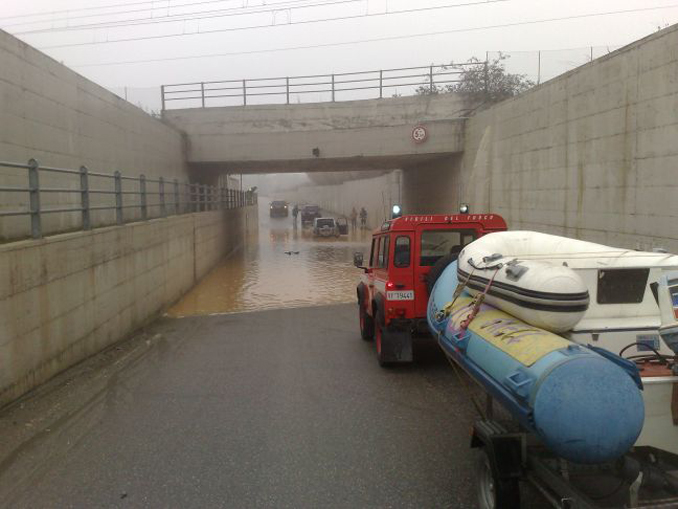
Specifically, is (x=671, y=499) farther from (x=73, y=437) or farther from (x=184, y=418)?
(x=73, y=437)

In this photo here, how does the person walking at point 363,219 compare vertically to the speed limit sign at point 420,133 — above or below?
below

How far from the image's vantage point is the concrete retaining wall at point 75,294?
641 centimetres

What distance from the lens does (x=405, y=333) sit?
777 centimetres

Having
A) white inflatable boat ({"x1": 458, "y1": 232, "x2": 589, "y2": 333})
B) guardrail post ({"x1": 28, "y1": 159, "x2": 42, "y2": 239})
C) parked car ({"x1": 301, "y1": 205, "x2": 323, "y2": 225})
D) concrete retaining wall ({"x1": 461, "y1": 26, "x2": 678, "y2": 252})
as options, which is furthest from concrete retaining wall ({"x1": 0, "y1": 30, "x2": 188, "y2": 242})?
parked car ({"x1": 301, "y1": 205, "x2": 323, "y2": 225})

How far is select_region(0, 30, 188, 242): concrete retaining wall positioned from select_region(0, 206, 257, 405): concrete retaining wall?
1.09 meters

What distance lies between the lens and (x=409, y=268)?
7676 mm

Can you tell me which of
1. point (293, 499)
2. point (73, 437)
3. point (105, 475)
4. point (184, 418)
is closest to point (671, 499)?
point (293, 499)

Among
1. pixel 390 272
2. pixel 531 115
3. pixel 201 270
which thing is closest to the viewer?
pixel 390 272

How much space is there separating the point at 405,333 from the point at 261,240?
32.2m

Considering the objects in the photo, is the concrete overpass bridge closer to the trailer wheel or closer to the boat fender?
the boat fender

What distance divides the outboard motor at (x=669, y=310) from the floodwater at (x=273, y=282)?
11.3m

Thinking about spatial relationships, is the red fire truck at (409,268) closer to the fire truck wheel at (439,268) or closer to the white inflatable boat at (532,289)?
the fire truck wheel at (439,268)

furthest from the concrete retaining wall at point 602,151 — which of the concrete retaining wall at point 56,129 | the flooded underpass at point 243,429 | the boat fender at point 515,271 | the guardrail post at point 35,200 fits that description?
the concrete retaining wall at point 56,129

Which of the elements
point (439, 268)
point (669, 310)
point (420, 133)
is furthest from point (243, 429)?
point (420, 133)
